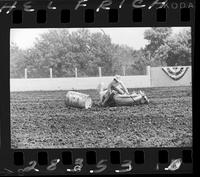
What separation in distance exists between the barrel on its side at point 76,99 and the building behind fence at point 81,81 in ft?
0.27

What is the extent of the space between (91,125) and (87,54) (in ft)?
3.12

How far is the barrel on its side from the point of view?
701 cm

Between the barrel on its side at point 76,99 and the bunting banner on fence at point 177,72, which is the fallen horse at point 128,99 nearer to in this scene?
the barrel on its side at point 76,99

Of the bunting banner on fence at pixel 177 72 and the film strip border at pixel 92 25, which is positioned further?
the bunting banner on fence at pixel 177 72

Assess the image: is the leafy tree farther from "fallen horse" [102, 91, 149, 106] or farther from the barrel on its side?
"fallen horse" [102, 91, 149, 106]

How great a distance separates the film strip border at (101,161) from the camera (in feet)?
22.9

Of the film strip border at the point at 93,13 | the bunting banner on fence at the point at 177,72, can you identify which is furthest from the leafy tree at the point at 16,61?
the bunting banner on fence at the point at 177,72

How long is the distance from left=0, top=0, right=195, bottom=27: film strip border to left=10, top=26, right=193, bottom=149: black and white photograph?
3.9 inches

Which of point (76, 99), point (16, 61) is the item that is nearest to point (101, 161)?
point (76, 99)

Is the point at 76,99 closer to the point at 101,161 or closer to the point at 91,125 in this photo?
the point at 91,125

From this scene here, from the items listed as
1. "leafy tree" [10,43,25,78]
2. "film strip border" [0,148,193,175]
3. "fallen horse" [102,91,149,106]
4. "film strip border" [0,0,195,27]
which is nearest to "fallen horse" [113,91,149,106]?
"fallen horse" [102,91,149,106]

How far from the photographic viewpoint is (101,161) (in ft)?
23.0

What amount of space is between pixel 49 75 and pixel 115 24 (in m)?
1.11

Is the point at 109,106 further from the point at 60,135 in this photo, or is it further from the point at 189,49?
the point at 189,49
